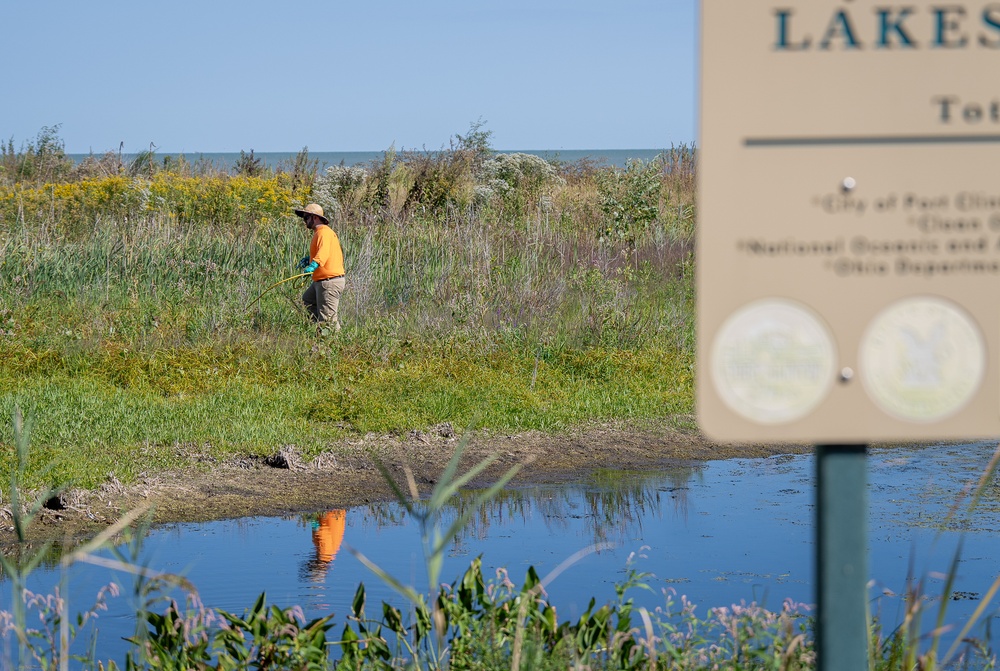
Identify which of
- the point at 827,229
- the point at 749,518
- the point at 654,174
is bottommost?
the point at 749,518

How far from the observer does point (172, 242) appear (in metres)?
15.0

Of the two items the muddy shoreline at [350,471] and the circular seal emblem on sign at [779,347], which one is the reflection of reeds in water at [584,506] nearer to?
the muddy shoreline at [350,471]

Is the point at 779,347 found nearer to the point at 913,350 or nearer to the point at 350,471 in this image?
the point at 913,350

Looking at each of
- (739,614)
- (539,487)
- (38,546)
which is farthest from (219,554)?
(739,614)

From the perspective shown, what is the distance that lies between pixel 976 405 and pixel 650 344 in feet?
39.6

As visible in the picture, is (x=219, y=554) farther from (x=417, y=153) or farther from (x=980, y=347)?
(x=417, y=153)

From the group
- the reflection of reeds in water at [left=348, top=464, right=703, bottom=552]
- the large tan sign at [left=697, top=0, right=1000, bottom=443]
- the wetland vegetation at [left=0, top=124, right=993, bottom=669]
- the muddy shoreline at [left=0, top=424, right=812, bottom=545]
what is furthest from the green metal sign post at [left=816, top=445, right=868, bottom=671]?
the reflection of reeds in water at [left=348, top=464, right=703, bottom=552]

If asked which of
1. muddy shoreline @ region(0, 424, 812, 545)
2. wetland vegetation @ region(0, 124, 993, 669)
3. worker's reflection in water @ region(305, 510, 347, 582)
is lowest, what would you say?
worker's reflection in water @ region(305, 510, 347, 582)

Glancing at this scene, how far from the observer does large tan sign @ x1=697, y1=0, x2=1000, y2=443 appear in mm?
2074

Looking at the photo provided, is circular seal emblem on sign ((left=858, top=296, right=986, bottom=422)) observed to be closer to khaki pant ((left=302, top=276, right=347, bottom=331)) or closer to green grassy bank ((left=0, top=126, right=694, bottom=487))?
green grassy bank ((left=0, top=126, right=694, bottom=487))

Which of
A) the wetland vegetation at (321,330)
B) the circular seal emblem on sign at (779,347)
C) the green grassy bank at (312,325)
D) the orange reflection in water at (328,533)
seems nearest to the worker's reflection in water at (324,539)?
the orange reflection in water at (328,533)

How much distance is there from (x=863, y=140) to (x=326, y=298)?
11987 millimetres

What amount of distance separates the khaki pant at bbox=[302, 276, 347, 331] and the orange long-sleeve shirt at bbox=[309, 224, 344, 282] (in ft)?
0.28

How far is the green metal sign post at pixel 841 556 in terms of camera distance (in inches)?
80.4
